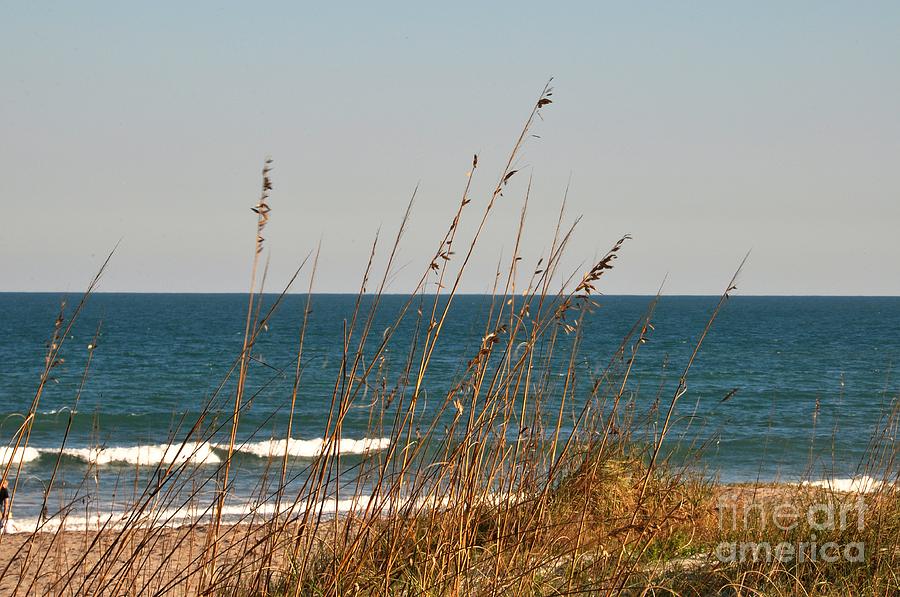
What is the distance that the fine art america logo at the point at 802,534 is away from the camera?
3121 mm

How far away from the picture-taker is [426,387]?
3.86m

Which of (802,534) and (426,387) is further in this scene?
(426,387)

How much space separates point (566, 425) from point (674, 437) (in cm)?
193

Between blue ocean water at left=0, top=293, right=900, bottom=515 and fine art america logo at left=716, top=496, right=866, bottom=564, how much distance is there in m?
0.39

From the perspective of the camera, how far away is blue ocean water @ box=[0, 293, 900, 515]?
897cm

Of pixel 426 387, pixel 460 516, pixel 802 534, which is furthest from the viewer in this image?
pixel 426 387

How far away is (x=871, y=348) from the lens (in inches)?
1626

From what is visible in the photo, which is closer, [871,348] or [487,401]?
[487,401]

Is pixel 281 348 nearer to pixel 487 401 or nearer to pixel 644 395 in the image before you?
pixel 644 395

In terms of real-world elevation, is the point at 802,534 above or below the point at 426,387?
below

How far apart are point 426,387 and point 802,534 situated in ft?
5.37

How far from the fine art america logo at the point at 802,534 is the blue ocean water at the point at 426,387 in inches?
15.5

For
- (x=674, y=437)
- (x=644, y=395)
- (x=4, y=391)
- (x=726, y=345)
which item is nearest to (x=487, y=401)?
(x=674, y=437)

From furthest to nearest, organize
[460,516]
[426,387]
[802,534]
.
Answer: [426,387] → [802,534] → [460,516]
